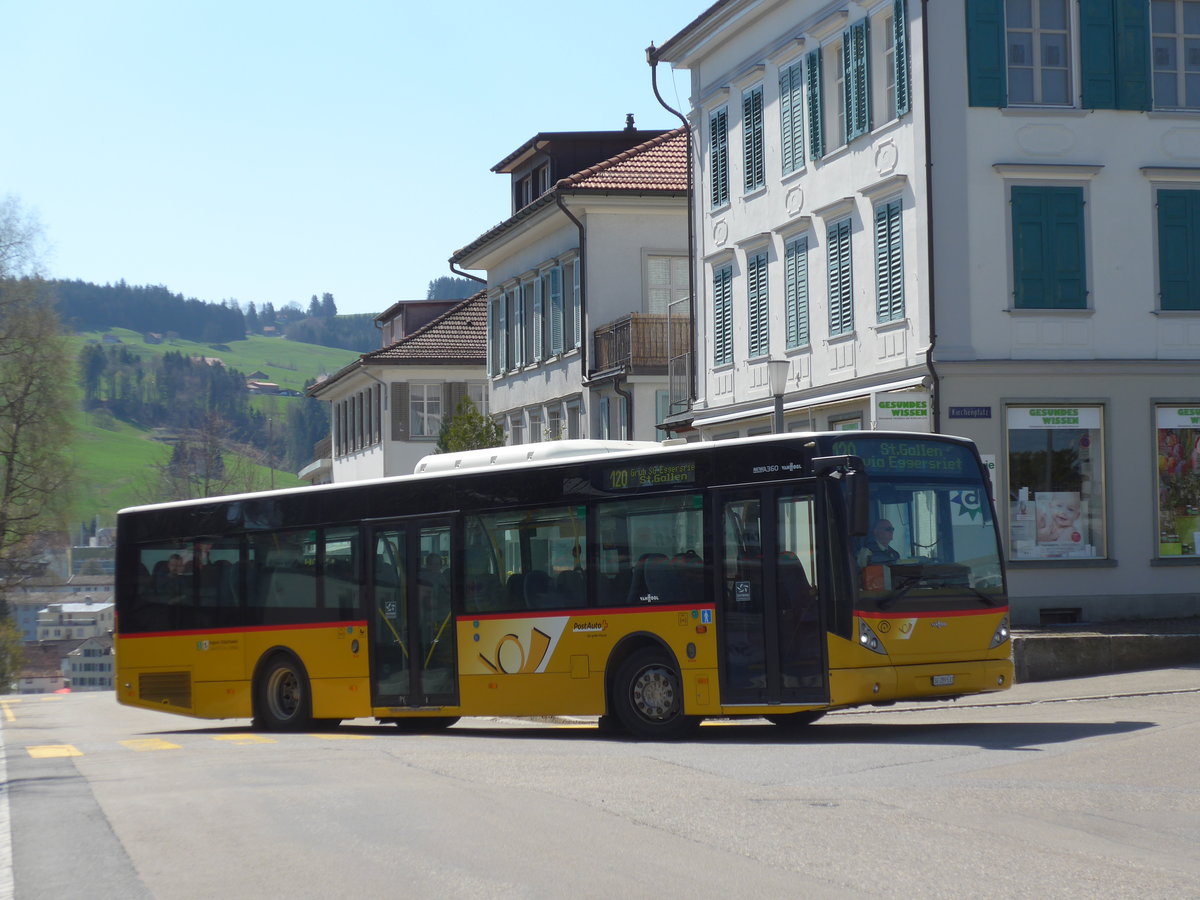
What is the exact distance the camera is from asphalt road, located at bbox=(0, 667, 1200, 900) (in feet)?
27.1

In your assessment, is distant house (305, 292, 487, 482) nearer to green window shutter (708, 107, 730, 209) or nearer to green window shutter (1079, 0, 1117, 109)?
green window shutter (708, 107, 730, 209)

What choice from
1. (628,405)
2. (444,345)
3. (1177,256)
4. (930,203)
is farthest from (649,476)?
(444,345)

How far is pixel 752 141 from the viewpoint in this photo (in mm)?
32125

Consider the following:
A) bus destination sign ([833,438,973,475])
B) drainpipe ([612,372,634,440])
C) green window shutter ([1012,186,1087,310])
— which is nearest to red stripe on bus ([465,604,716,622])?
bus destination sign ([833,438,973,475])

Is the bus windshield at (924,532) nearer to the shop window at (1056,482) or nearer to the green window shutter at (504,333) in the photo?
the shop window at (1056,482)

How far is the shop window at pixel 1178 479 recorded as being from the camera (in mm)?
25719

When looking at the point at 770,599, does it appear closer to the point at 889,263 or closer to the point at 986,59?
the point at 889,263

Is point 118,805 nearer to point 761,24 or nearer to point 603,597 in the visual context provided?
point 603,597

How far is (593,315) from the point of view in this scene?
133 ft

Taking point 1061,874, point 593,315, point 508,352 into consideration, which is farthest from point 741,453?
point 508,352

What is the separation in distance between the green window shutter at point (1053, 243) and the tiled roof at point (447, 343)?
1404 inches

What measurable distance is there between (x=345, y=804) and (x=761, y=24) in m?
23.0

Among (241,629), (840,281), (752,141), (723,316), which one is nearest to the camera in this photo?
(241,629)

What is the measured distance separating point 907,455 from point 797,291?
15.0 meters
